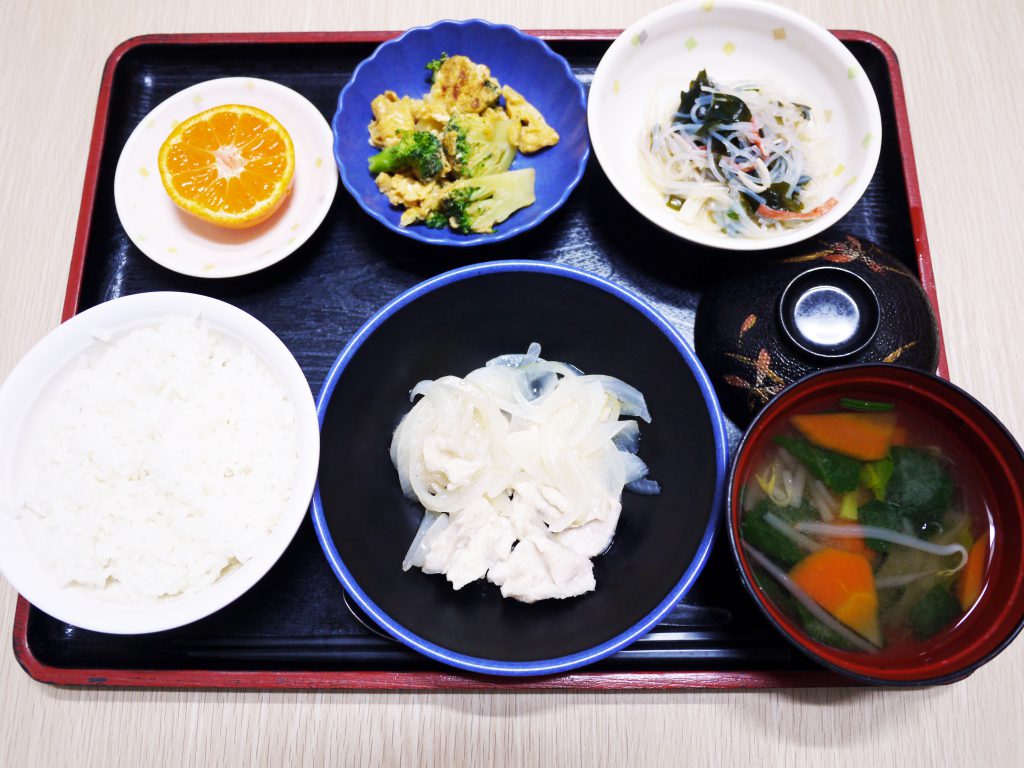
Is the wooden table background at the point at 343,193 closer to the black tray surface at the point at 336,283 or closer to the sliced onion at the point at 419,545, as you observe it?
the black tray surface at the point at 336,283

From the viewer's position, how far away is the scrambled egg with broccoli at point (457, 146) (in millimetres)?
2064

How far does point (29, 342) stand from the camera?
2.23 m

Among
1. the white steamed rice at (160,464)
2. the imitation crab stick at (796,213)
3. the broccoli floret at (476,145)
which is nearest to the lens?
the white steamed rice at (160,464)

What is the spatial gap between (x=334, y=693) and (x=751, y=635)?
1137 mm

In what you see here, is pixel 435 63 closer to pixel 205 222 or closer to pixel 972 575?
pixel 205 222

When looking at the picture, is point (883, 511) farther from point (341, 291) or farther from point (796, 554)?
point (341, 291)

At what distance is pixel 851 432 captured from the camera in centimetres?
170

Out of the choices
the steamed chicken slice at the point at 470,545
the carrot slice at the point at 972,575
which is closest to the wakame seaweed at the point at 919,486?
the carrot slice at the point at 972,575

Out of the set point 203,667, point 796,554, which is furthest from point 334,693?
point 796,554

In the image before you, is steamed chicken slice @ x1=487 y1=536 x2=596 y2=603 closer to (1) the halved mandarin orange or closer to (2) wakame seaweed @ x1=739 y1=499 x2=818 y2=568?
(2) wakame seaweed @ x1=739 y1=499 x2=818 y2=568

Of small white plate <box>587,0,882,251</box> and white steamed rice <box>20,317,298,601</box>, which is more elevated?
small white plate <box>587,0,882,251</box>

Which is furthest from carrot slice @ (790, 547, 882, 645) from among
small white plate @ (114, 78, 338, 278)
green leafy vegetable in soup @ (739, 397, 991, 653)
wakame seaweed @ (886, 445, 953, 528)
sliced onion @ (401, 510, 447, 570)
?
small white plate @ (114, 78, 338, 278)

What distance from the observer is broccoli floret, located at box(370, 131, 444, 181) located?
2.07 meters

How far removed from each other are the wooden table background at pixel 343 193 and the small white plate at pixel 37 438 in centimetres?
44
